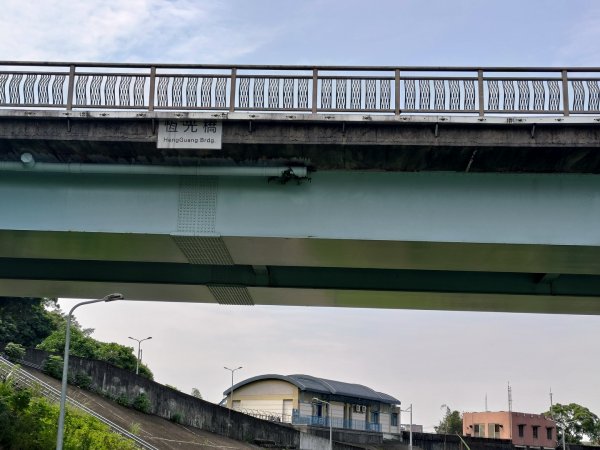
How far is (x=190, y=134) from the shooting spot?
14867 mm

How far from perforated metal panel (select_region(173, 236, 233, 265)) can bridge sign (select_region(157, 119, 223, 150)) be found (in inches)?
72.2

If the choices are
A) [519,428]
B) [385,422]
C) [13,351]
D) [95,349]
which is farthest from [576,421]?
[13,351]

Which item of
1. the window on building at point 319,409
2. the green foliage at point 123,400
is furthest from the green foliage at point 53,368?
the window on building at point 319,409

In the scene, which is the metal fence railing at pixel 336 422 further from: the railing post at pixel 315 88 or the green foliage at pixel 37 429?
the railing post at pixel 315 88

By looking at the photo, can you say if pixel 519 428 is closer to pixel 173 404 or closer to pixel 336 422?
pixel 336 422

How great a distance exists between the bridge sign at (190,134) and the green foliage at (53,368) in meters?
27.7

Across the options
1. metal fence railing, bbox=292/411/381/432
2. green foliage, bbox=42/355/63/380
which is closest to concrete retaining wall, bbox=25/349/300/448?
green foliage, bbox=42/355/63/380

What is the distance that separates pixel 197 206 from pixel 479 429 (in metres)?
93.5

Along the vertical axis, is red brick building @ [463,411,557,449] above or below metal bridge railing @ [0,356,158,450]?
above

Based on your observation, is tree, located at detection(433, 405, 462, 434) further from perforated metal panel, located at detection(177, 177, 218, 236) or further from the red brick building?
perforated metal panel, located at detection(177, 177, 218, 236)

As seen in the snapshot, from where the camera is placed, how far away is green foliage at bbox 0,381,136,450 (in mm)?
23797

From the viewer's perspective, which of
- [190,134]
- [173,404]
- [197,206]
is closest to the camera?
[190,134]

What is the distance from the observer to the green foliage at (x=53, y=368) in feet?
129

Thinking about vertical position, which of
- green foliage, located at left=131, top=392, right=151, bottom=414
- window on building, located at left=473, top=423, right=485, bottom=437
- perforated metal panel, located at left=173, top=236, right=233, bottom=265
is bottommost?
green foliage, located at left=131, top=392, right=151, bottom=414
